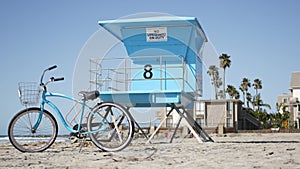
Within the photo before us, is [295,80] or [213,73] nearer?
[213,73]

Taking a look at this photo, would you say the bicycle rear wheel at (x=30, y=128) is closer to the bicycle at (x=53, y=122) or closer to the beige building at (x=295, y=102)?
the bicycle at (x=53, y=122)

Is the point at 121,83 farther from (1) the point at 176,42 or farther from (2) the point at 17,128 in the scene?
(2) the point at 17,128

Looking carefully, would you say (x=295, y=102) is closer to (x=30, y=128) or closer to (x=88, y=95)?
(x=88, y=95)

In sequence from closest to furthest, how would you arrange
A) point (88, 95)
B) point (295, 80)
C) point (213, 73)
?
point (88, 95), point (213, 73), point (295, 80)

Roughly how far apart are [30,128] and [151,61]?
12.5 feet

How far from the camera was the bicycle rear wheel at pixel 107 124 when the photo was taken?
834 cm

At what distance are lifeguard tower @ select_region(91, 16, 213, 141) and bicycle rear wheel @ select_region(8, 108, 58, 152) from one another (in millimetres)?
2357

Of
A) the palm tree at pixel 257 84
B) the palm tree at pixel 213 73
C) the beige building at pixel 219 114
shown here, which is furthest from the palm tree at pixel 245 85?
the palm tree at pixel 213 73

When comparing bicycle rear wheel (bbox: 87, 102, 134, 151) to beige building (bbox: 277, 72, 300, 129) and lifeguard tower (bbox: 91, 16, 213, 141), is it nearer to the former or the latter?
lifeguard tower (bbox: 91, 16, 213, 141)

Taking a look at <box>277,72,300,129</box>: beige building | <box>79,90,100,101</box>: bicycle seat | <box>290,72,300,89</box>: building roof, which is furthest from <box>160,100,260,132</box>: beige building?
<box>79,90,100,101</box>: bicycle seat

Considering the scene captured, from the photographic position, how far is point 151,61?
11.5 m

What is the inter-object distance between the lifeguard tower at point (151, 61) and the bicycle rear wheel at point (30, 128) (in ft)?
7.73

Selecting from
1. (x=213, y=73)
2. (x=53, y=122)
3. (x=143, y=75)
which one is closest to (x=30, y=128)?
(x=53, y=122)

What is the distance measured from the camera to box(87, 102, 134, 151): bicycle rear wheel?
8.34 m
